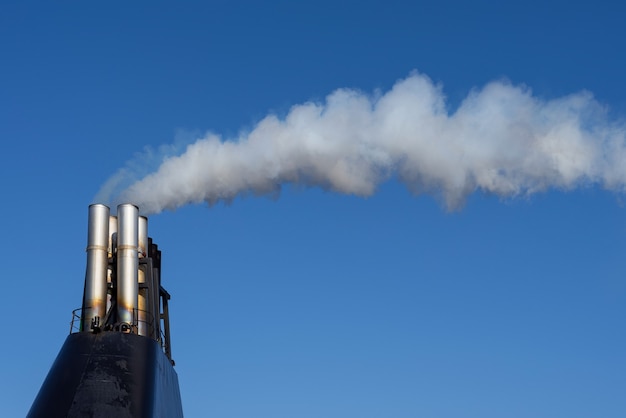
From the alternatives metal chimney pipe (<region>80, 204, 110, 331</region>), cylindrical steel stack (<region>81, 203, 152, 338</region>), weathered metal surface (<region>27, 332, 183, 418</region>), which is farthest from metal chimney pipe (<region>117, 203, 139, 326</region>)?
weathered metal surface (<region>27, 332, 183, 418</region>)

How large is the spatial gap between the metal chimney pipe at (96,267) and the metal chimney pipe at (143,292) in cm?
149

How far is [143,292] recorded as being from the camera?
114 ft

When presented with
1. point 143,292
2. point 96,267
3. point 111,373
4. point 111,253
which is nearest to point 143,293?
point 143,292

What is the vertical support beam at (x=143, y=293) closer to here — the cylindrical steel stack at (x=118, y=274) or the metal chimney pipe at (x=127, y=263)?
the cylindrical steel stack at (x=118, y=274)

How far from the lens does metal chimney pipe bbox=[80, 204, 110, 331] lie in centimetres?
3272

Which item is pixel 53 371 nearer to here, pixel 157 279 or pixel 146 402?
pixel 146 402

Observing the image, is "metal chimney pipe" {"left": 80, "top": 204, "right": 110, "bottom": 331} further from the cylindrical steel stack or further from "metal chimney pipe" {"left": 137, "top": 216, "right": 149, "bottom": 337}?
"metal chimney pipe" {"left": 137, "top": 216, "right": 149, "bottom": 337}

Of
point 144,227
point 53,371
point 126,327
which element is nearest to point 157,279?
point 144,227

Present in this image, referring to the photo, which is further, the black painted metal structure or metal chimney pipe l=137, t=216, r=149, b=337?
metal chimney pipe l=137, t=216, r=149, b=337

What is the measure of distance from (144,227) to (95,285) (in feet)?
11.4

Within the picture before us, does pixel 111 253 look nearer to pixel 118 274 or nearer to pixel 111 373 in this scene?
pixel 118 274

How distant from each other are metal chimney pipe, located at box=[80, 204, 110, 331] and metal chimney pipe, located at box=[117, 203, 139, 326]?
0.47 meters

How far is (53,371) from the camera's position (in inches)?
1188

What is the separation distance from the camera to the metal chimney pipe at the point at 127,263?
33031mm
